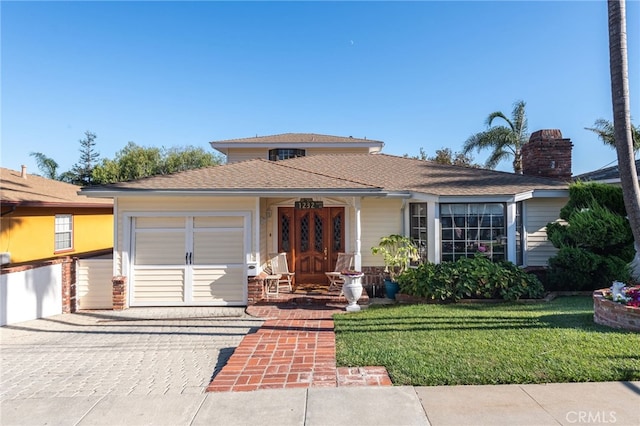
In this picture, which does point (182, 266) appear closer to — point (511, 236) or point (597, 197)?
point (511, 236)

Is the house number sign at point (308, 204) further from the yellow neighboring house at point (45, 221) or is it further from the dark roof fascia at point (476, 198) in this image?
the yellow neighboring house at point (45, 221)

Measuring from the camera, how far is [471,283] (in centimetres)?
771

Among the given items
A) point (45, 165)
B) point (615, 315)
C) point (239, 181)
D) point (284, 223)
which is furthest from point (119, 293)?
point (45, 165)

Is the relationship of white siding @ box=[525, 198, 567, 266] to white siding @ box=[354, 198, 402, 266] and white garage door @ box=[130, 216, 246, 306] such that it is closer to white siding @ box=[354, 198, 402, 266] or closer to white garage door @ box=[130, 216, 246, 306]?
→ white siding @ box=[354, 198, 402, 266]

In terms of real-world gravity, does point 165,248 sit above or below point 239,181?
below

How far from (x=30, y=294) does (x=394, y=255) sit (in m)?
8.44

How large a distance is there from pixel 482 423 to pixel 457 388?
63cm

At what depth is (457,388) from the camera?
3752 mm

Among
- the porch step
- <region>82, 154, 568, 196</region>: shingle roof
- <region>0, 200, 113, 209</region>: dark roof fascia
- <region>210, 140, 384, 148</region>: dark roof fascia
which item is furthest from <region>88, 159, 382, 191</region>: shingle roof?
<region>210, 140, 384, 148</region>: dark roof fascia

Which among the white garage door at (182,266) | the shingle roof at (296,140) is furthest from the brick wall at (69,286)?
the shingle roof at (296,140)

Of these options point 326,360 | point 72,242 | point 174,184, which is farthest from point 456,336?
point 72,242

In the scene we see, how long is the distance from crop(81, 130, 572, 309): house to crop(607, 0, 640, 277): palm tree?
3.07 metres

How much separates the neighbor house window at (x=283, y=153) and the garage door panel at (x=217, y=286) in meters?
8.86

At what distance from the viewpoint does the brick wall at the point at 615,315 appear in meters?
5.32
